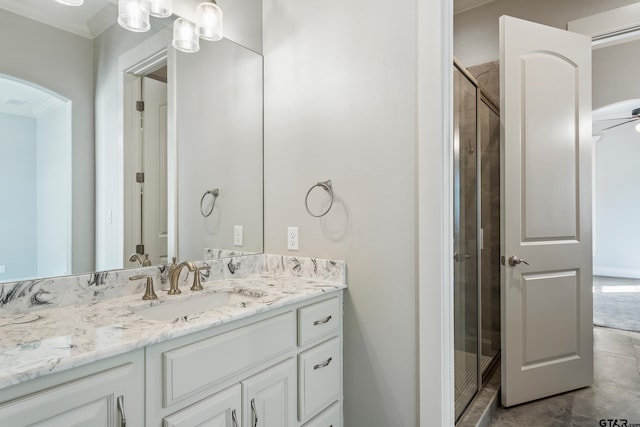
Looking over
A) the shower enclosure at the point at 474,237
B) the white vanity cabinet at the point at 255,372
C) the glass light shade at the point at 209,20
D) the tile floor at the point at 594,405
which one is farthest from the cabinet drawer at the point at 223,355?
the tile floor at the point at 594,405

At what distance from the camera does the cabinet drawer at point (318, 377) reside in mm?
1350

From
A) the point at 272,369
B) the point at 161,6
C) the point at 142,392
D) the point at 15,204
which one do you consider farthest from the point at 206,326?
the point at 161,6

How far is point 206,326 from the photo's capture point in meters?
1.02

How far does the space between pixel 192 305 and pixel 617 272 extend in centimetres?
737

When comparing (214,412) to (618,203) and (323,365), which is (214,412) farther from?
(618,203)

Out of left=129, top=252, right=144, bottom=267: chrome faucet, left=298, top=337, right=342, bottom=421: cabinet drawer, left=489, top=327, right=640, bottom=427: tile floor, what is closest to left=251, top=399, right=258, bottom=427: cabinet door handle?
left=298, top=337, right=342, bottom=421: cabinet drawer

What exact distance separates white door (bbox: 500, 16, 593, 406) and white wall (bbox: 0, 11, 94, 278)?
2184 millimetres

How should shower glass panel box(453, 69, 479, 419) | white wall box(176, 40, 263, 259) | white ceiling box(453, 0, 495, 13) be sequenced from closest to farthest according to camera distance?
white wall box(176, 40, 263, 259) < shower glass panel box(453, 69, 479, 419) < white ceiling box(453, 0, 495, 13)

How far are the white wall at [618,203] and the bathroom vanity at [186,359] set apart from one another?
22.0 feet

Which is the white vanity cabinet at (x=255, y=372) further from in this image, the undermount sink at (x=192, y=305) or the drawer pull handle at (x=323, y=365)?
the undermount sink at (x=192, y=305)

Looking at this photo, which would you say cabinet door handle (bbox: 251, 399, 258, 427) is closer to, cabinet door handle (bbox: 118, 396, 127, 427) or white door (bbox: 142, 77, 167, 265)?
cabinet door handle (bbox: 118, 396, 127, 427)

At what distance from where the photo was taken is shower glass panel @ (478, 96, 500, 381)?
7.93 ft

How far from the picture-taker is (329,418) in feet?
4.87

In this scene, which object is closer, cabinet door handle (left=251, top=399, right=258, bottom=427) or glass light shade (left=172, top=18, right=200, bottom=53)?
cabinet door handle (left=251, top=399, right=258, bottom=427)
